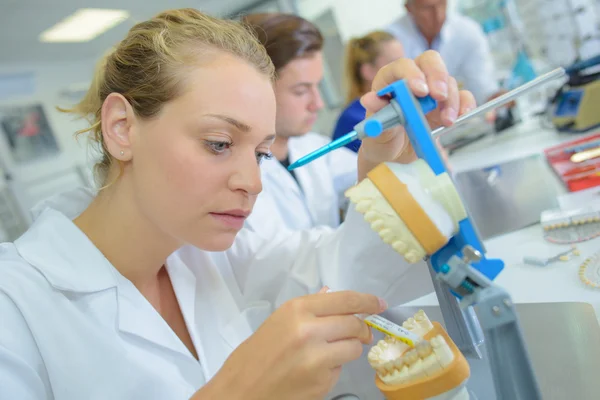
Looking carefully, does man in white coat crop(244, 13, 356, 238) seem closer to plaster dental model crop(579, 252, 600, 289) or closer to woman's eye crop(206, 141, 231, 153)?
woman's eye crop(206, 141, 231, 153)

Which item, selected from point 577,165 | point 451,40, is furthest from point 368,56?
point 577,165

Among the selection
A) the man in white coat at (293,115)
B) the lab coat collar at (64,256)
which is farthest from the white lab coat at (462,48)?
the lab coat collar at (64,256)

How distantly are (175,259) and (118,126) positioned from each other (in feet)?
1.24

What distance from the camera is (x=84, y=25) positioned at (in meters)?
4.73

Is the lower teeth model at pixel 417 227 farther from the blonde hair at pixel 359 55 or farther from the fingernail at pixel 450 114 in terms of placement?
the blonde hair at pixel 359 55

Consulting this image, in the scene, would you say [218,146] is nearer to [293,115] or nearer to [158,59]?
[158,59]

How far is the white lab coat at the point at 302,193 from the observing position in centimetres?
150

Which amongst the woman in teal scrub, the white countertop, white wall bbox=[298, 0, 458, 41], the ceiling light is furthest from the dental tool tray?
the ceiling light

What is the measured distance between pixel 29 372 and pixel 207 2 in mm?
4917

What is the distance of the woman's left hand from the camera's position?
2.27ft

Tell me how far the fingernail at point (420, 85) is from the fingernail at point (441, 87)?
0.02m

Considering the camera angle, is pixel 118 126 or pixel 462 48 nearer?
pixel 118 126

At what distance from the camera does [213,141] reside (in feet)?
2.66

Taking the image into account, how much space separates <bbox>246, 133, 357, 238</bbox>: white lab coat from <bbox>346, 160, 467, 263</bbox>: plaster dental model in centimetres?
89
